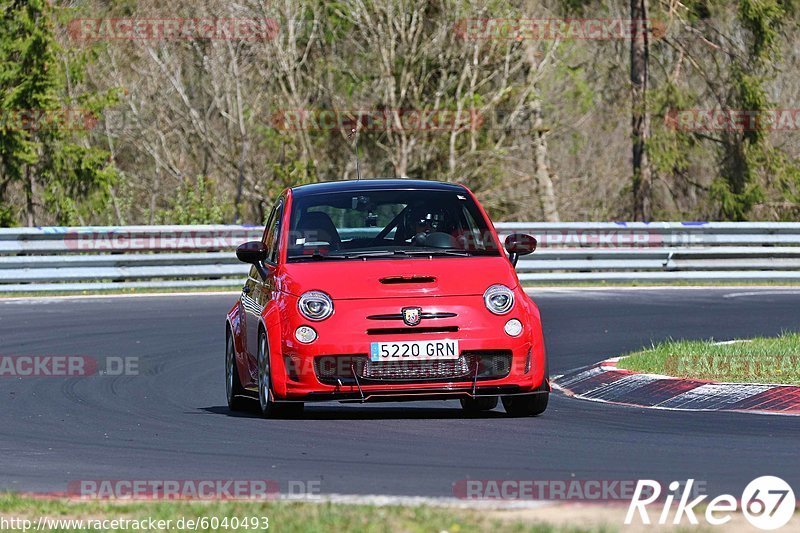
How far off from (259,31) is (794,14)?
41.1 ft

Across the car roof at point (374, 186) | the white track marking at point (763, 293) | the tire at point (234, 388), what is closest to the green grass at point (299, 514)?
the tire at point (234, 388)

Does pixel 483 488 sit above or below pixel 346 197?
below

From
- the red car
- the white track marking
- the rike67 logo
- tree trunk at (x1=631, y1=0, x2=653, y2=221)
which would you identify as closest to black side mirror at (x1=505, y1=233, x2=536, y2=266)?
the red car

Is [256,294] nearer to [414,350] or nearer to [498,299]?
[414,350]

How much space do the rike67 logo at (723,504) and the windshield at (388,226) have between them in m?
3.78

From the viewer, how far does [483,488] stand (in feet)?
22.9

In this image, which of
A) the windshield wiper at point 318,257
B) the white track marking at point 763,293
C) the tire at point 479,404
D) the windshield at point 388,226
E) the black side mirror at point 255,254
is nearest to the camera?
the windshield wiper at point 318,257

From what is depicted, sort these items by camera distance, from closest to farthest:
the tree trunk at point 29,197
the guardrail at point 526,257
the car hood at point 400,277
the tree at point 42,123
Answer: the car hood at point 400,277, the guardrail at point 526,257, the tree at point 42,123, the tree trunk at point 29,197

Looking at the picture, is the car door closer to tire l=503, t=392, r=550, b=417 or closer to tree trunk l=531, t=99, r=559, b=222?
tire l=503, t=392, r=550, b=417

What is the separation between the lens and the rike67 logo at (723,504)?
5992mm

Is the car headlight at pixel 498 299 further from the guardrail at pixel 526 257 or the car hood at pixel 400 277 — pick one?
the guardrail at pixel 526 257

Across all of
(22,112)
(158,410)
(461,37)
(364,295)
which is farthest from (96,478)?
(461,37)

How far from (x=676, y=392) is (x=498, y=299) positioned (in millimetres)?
1997

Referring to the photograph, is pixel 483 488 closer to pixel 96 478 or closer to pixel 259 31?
pixel 96 478
